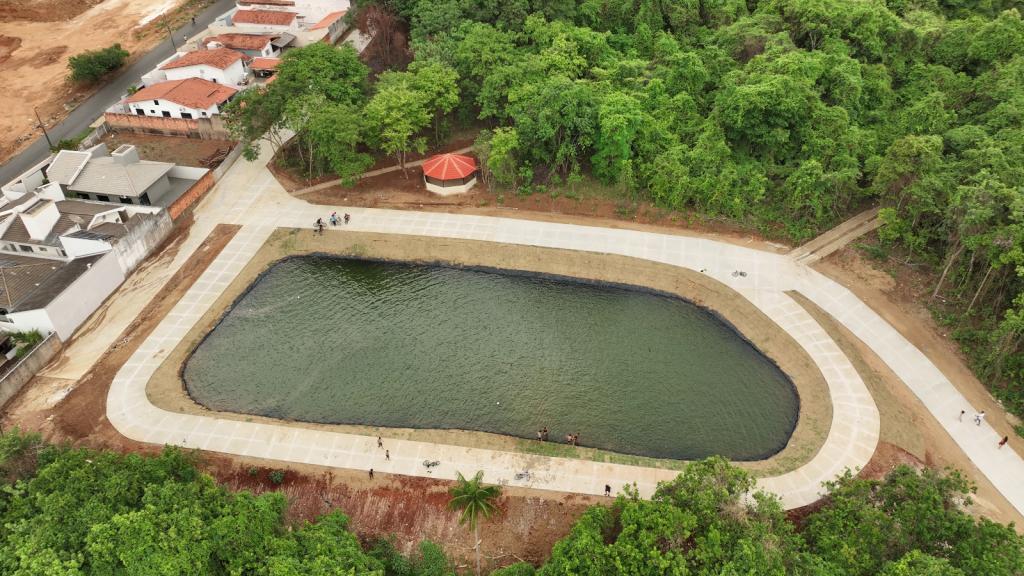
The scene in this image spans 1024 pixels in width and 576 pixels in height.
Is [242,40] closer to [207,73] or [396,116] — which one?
[207,73]

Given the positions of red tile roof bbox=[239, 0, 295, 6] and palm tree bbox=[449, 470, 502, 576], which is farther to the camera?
red tile roof bbox=[239, 0, 295, 6]

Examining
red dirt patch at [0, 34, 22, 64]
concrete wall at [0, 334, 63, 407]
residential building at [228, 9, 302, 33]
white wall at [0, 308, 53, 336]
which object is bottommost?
concrete wall at [0, 334, 63, 407]

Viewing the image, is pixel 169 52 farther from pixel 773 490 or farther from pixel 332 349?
pixel 773 490

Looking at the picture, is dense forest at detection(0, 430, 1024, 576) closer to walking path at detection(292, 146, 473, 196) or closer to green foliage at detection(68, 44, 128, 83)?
walking path at detection(292, 146, 473, 196)

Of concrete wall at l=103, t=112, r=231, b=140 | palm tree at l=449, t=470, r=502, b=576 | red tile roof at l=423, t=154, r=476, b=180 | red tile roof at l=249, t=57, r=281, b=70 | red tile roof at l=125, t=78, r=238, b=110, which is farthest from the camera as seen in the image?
red tile roof at l=249, t=57, r=281, b=70

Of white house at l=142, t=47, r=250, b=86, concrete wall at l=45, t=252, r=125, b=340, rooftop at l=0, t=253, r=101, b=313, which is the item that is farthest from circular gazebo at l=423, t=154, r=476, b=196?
white house at l=142, t=47, r=250, b=86

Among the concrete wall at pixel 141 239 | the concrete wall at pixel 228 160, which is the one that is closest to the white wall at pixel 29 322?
the concrete wall at pixel 141 239
